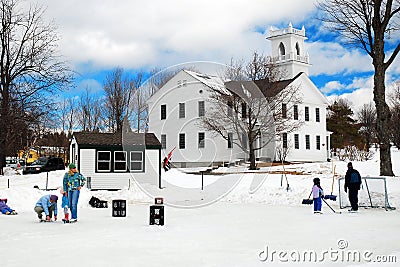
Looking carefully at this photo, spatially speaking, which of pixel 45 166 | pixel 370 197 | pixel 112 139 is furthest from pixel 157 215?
pixel 45 166

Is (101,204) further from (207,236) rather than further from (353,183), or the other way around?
(353,183)

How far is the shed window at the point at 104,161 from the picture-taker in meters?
27.8

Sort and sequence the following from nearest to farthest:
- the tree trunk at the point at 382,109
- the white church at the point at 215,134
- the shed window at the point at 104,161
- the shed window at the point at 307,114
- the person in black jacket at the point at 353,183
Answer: the person in black jacket at the point at 353,183 < the tree trunk at the point at 382,109 < the shed window at the point at 104,161 < the white church at the point at 215,134 < the shed window at the point at 307,114

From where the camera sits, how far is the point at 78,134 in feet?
93.8

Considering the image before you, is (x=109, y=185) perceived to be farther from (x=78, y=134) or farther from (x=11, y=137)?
(x=11, y=137)

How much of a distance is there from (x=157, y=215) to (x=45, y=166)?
28.6 metres

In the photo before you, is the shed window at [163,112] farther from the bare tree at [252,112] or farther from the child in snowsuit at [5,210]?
the child in snowsuit at [5,210]

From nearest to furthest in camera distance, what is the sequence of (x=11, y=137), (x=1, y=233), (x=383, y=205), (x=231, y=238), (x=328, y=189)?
(x=231, y=238), (x=1, y=233), (x=383, y=205), (x=328, y=189), (x=11, y=137)

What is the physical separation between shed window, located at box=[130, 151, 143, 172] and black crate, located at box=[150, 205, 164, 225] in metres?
15.0

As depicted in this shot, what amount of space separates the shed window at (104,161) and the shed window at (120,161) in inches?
14.9

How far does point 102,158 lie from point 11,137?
13604mm

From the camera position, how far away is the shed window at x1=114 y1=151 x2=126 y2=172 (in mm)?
28109

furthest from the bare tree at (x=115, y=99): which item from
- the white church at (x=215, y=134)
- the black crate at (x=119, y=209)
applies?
the black crate at (x=119, y=209)

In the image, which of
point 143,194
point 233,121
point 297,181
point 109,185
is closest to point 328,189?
point 297,181
